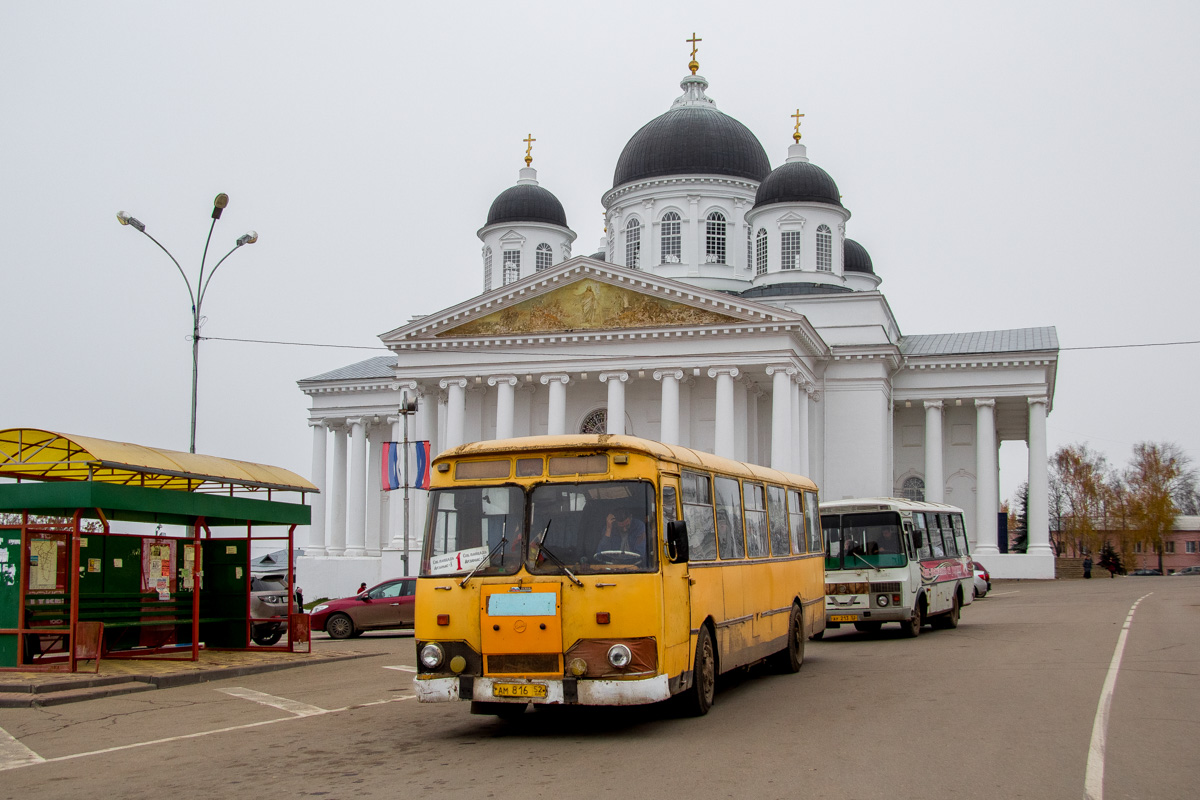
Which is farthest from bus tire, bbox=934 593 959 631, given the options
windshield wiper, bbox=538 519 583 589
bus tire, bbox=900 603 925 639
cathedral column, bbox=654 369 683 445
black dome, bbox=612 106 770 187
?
black dome, bbox=612 106 770 187

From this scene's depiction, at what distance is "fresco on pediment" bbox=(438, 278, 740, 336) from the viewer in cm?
4356

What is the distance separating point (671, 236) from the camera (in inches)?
2103

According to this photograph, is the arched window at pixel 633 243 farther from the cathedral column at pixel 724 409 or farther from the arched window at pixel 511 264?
the cathedral column at pixel 724 409

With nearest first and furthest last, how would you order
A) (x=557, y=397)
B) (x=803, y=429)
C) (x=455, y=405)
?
1. (x=803, y=429)
2. (x=557, y=397)
3. (x=455, y=405)

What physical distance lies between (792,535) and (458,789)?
8.51 m

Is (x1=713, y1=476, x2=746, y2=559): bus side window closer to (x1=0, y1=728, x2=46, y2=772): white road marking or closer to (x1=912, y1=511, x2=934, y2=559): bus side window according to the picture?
(x1=0, y1=728, x2=46, y2=772): white road marking

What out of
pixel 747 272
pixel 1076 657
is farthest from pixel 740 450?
pixel 1076 657

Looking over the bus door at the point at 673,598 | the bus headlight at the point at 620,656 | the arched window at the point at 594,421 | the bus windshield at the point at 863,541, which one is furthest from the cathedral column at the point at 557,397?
the bus headlight at the point at 620,656

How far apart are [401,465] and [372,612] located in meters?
11.1

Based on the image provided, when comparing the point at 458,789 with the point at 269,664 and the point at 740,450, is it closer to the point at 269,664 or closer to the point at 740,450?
the point at 269,664

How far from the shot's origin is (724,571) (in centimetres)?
1241

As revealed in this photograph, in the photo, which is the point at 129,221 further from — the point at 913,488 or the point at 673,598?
the point at 913,488

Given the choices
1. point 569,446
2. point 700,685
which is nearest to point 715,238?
point 700,685

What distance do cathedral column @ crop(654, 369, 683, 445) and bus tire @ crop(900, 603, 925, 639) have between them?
2260cm
